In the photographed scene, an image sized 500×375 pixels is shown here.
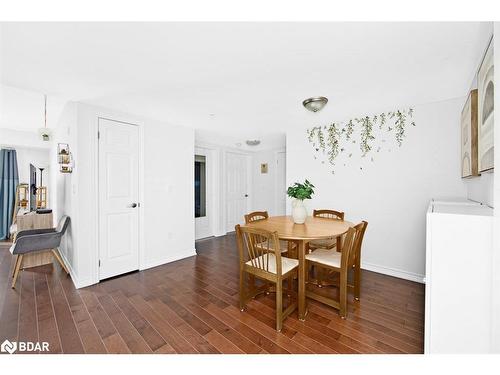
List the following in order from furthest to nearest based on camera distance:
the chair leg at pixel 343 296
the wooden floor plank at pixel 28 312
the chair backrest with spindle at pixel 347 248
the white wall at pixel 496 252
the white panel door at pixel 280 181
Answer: the white panel door at pixel 280 181 < the chair leg at pixel 343 296 < the chair backrest with spindle at pixel 347 248 < the wooden floor plank at pixel 28 312 < the white wall at pixel 496 252

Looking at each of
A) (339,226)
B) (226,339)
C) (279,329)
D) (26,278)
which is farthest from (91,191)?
(339,226)

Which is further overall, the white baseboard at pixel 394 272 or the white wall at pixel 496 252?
the white baseboard at pixel 394 272

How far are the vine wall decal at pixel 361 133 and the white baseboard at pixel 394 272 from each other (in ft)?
4.88

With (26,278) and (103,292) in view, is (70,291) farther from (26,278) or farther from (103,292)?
(26,278)

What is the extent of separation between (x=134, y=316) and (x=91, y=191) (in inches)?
61.8

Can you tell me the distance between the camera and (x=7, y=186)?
4773mm

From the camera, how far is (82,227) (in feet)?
→ 8.61

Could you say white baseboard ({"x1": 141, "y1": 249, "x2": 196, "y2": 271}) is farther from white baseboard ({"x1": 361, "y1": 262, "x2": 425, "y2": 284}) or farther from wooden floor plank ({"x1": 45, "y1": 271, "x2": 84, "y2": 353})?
white baseboard ({"x1": 361, "y1": 262, "x2": 425, "y2": 284})

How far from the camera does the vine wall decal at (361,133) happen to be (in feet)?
9.32

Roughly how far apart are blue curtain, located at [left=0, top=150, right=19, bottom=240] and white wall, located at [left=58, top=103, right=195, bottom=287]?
3.06 meters

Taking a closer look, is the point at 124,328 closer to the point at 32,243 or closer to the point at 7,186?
the point at 32,243

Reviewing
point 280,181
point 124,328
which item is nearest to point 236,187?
point 280,181

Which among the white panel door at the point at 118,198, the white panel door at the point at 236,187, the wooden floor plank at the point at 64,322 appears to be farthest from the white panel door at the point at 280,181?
the wooden floor plank at the point at 64,322

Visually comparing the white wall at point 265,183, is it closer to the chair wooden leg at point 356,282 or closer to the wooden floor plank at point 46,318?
the chair wooden leg at point 356,282
